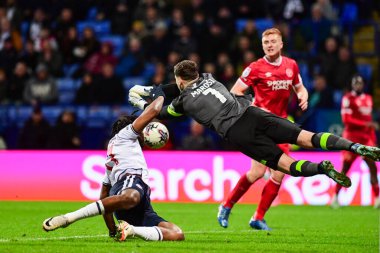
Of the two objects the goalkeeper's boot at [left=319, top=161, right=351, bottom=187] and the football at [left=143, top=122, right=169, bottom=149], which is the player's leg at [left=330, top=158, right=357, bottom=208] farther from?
the goalkeeper's boot at [left=319, top=161, right=351, bottom=187]

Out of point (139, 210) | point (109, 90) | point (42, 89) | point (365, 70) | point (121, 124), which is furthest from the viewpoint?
point (365, 70)

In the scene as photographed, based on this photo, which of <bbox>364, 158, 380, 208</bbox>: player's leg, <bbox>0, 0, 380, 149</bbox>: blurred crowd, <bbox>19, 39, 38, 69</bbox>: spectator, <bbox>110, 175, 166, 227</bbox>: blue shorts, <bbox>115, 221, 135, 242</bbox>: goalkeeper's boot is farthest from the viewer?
<bbox>19, 39, 38, 69</bbox>: spectator

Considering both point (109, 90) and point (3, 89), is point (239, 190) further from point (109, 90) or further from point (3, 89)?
point (3, 89)

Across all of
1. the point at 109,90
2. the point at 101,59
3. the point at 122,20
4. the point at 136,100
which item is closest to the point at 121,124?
the point at 136,100

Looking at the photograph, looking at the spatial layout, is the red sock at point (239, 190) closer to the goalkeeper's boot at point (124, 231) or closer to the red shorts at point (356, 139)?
the goalkeeper's boot at point (124, 231)

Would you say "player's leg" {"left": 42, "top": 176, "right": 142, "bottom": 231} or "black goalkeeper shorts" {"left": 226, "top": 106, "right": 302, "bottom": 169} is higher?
"black goalkeeper shorts" {"left": 226, "top": 106, "right": 302, "bottom": 169}

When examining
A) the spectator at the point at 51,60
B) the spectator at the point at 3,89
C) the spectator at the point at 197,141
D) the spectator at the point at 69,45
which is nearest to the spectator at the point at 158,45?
the spectator at the point at 69,45

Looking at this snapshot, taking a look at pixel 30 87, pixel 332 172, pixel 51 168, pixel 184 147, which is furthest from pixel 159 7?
pixel 332 172

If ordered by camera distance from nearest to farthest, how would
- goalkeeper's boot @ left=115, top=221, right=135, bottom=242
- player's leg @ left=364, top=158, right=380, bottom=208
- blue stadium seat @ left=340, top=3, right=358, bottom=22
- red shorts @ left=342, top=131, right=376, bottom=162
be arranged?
goalkeeper's boot @ left=115, top=221, right=135, bottom=242
player's leg @ left=364, top=158, right=380, bottom=208
red shorts @ left=342, top=131, right=376, bottom=162
blue stadium seat @ left=340, top=3, right=358, bottom=22

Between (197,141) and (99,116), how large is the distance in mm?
2687

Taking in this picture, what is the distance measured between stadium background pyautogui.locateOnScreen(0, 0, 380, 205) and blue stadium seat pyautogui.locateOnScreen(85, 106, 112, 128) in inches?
0.8

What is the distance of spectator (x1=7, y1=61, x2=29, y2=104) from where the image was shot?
20.3m

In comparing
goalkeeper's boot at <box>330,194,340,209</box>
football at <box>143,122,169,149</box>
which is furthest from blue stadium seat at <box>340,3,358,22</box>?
football at <box>143,122,169,149</box>

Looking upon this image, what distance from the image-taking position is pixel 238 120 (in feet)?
31.3
